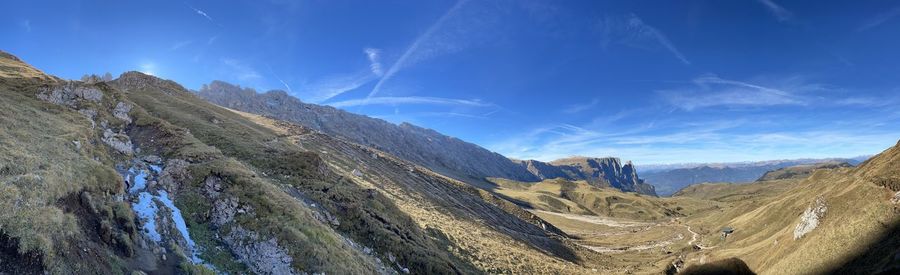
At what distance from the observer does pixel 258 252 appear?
84.3 feet

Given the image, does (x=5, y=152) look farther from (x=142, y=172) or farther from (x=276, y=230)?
(x=276, y=230)

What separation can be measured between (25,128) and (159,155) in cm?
1041

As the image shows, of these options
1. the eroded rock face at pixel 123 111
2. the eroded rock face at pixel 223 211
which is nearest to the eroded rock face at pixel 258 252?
the eroded rock face at pixel 223 211

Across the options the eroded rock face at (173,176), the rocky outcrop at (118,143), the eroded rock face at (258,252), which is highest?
the rocky outcrop at (118,143)

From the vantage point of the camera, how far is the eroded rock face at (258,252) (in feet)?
82.0

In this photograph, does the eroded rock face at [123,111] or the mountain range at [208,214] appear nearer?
the mountain range at [208,214]

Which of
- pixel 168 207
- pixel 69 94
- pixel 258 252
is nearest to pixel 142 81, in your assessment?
pixel 69 94

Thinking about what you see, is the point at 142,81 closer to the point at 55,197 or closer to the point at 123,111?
the point at 123,111

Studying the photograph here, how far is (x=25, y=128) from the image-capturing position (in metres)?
29.0

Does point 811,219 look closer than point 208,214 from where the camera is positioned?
No

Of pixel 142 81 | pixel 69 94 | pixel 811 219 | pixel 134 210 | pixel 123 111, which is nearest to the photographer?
pixel 134 210

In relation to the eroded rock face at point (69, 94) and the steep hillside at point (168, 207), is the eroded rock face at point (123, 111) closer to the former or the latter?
the steep hillside at point (168, 207)

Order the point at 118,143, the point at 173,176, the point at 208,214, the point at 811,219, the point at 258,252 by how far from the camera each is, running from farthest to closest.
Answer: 1. the point at 811,219
2. the point at 118,143
3. the point at 173,176
4. the point at 208,214
5. the point at 258,252

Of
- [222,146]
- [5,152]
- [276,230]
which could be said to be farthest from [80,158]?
[222,146]
